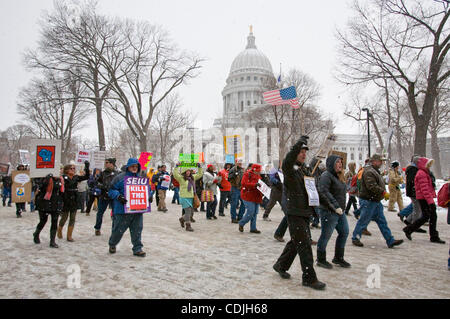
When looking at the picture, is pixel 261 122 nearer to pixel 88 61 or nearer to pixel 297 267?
pixel 88 61

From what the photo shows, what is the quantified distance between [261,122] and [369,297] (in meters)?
36.0

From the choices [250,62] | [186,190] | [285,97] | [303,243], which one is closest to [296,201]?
[303,243]

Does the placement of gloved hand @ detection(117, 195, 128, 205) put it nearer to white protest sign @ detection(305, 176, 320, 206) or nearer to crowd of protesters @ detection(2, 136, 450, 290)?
crowd of protesters @ detection(2, 136, 450, 290)

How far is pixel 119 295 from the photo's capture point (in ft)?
12.1

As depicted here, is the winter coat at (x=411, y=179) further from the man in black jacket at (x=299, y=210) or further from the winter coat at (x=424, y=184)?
the man in black jacket at (x=299, y=210)

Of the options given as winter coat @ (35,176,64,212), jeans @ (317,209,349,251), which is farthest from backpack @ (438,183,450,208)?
winter coat @ (35,176,64,212)

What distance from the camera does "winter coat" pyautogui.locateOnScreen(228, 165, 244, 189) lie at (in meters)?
9.38

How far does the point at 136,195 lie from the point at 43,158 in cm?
231

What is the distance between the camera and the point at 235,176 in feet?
31.0

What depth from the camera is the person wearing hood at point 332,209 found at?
479 cm

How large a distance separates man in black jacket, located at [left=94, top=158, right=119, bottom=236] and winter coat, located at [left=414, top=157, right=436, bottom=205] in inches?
281

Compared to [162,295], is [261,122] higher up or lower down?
higher up

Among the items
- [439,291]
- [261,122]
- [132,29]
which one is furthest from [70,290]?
[261,122]

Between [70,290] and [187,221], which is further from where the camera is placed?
[187,221]
